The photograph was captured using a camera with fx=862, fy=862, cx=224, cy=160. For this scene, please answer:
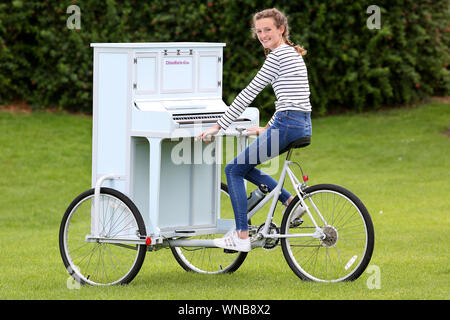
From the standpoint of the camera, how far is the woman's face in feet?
18.2

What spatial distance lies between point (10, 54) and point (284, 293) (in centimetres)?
974

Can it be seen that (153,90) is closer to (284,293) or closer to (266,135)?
(266,135)

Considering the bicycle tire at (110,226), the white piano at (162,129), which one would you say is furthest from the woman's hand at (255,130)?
the bicycle tire at (110,226)

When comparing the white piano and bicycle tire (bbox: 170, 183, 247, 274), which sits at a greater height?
the white piano

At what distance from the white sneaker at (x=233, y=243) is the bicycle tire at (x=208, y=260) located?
1.86 ft

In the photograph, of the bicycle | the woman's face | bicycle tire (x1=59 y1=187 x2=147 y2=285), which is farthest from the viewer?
→ bicycle tire (x1=59 y1=187 x2=147 y2=285)

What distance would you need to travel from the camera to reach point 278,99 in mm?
5547

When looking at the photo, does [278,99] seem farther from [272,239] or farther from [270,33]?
[272,239]

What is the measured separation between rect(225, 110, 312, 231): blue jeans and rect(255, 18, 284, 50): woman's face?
46 centimetres

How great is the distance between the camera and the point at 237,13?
1375 cm

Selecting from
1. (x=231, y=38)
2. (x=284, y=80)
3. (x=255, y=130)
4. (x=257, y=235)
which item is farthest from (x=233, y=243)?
(x=231, y=38)

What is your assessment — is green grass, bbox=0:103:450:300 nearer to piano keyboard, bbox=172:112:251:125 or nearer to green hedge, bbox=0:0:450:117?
green hedge, bbox=0:0:450:117

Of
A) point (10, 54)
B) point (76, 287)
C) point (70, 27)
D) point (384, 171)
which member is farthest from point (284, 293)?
point (10, 54)

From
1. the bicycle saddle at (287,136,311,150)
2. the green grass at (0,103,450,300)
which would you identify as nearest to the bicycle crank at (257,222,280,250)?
the green grass at (0,103,450,300)
